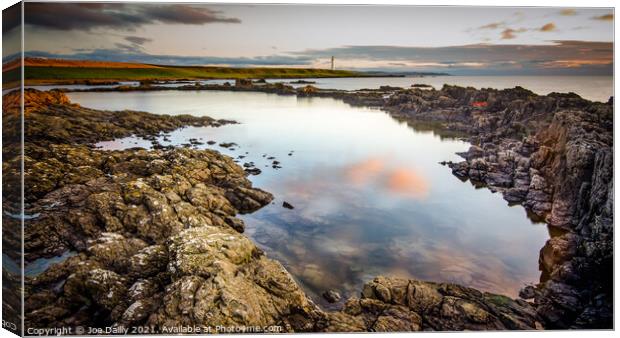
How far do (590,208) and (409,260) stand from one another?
4694 millimetres

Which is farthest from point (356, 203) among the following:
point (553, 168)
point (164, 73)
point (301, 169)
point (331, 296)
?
point (164, 73)

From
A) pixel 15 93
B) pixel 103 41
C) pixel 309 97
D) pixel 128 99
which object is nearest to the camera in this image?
pixel 15 93

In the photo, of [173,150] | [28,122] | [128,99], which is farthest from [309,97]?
[28,122]

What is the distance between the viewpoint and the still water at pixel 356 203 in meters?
10.7

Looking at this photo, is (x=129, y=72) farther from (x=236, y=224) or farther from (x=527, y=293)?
(x=527, y=293)

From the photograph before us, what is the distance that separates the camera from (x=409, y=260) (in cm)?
1079

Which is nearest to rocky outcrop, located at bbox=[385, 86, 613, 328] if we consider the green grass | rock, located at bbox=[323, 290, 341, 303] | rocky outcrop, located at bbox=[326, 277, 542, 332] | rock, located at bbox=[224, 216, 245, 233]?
rocky outcrop, located at bbox=[326, 277, 542, 332]

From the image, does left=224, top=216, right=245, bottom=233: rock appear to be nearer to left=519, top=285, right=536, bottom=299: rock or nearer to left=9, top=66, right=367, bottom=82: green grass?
left=9, top=66, right=367, bottom=82: green grass

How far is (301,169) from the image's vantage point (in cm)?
1164

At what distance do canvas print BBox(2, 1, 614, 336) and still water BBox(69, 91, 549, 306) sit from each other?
2.1 inches

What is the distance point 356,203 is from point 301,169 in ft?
5.51

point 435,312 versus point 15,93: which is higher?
point 15,93

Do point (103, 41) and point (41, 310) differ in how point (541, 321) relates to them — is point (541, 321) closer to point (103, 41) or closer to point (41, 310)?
point (41, 310)

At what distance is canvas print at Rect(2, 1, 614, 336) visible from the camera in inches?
384
